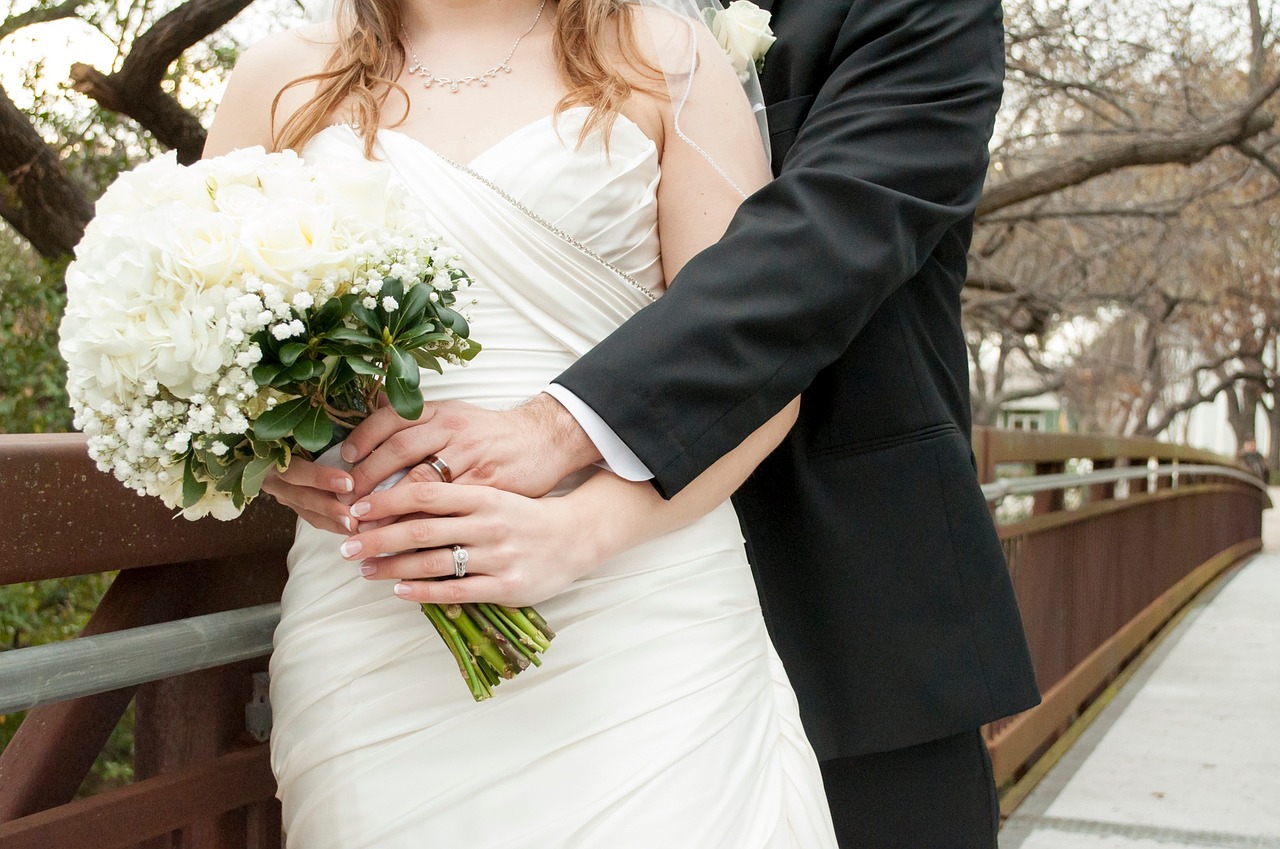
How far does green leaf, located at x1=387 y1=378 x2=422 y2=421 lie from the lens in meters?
1.29

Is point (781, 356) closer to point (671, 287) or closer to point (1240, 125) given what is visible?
point (671, 287)

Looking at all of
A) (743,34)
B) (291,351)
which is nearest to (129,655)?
(291,351)

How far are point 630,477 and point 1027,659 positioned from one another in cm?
88

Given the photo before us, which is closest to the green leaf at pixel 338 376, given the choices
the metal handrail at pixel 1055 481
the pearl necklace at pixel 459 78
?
the pearl necklace at pixel 459 78

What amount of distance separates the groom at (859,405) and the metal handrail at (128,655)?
52cm

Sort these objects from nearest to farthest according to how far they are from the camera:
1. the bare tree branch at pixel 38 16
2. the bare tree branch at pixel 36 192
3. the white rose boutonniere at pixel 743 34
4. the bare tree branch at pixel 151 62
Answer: the white rose boutonniere at pixel 743 34
the bare tree branch at pixel 38 16
the bare tree branch at pixel 151 62
the bare tree branch at pixel 36 192

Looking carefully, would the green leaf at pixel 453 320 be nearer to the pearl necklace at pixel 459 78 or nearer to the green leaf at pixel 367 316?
the green leaf at pixel 367 316

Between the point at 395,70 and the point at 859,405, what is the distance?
90 centimetres

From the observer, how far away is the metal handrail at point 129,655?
1.34 metres

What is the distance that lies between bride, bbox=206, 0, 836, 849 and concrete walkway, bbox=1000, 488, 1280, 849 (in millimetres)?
3075

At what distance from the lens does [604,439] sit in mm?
1494

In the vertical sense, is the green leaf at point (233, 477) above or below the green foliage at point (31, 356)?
below

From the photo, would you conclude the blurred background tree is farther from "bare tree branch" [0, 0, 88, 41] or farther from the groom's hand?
the groom's hand

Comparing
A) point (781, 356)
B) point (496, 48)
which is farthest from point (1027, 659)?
point (496, 48)
